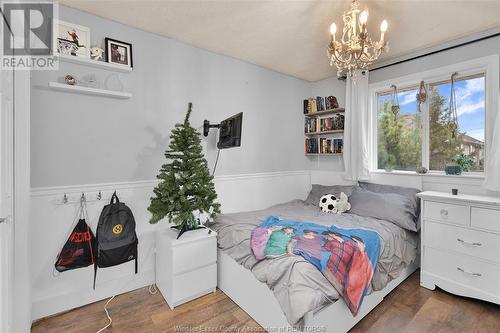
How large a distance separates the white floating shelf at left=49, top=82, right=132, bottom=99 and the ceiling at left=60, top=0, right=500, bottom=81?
2.14 ft

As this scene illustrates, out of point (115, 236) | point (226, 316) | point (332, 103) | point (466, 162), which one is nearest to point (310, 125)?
point (332, 103)

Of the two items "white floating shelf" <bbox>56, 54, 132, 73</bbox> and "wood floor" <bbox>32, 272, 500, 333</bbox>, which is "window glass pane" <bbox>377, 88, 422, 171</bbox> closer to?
"wood floor" <bbox>32, 272, 500, 333</bbox>

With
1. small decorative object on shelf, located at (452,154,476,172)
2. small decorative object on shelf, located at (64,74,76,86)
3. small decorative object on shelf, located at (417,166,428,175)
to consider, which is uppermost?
small decorative object on shelf, located at (64,74,76,86)

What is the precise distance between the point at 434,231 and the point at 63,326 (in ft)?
10.3

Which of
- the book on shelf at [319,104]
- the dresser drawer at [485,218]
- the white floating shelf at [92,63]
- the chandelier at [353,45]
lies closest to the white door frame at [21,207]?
the white floating shelf at [92,63]

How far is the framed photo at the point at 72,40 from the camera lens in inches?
72.4

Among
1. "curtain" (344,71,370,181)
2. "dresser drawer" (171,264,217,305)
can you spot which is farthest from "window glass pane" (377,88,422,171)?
"dresser drawer" (171,264,217,305)

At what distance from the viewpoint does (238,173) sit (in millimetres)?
2939

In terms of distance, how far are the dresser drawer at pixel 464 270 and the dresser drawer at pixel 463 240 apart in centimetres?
6

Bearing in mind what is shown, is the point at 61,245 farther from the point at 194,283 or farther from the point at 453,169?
the point at 453,169

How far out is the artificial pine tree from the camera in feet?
6.47

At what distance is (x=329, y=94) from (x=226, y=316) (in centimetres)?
311

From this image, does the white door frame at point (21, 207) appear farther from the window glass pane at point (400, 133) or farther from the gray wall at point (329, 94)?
the window glass pane at point (400, 133)

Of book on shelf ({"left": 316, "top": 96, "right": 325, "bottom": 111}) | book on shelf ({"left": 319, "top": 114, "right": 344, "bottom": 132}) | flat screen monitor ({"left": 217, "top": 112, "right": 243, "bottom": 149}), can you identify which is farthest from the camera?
book on shelf ({"left": 316, "top": 96, "right": 325, "bottom": 111})
